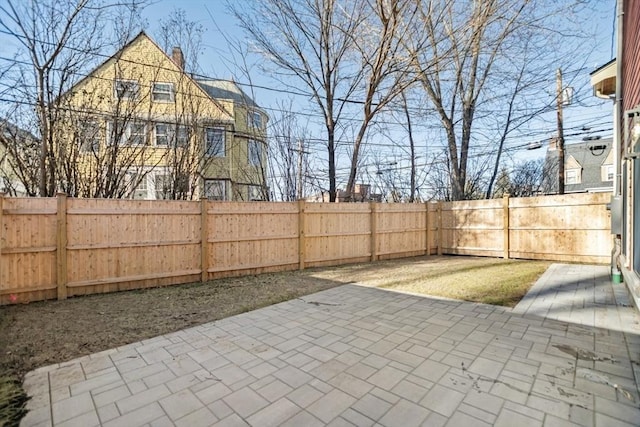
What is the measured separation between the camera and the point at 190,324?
3893mm

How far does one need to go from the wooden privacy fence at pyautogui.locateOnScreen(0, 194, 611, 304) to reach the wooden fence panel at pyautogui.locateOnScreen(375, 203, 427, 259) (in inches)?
1.3

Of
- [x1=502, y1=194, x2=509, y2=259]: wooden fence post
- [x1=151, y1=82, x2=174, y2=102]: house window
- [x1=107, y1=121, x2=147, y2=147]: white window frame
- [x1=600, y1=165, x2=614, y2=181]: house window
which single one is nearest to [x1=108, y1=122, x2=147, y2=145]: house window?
[x1=107, y1=121, x2=147, y2=147]: white window frame

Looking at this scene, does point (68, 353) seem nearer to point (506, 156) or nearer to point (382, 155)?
point (382, 155)

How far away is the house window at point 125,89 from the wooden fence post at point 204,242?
3420 mm

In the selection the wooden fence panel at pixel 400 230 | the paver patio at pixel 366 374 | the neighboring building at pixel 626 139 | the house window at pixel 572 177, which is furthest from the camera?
the house window at pixel 572 177

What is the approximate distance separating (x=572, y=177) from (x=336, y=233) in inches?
801

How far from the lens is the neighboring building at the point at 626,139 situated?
3.78m

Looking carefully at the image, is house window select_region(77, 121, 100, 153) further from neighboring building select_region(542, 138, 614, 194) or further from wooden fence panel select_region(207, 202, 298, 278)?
neighboring building select_region(542, 138, 614, 194)

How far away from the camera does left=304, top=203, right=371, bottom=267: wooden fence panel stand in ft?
25.8

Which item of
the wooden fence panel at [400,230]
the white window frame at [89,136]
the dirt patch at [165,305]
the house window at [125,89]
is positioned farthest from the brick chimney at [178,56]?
the wooden fence panel at [400,230]

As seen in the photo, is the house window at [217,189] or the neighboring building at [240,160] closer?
the neighboring building at [240,160]

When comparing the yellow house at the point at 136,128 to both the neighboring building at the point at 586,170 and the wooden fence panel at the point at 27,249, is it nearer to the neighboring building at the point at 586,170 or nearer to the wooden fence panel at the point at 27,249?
the wooden fence panel at the point at 27,249

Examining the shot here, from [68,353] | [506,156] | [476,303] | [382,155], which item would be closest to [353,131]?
[382,155]

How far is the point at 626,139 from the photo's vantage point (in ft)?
13.9
